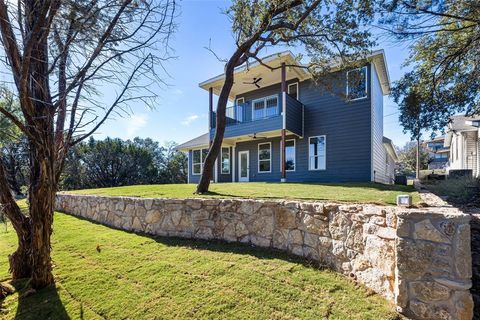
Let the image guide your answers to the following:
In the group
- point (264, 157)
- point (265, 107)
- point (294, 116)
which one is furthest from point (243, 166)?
point (294, 116)

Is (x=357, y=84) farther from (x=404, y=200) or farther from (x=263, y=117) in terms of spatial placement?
(x=404, y=200)

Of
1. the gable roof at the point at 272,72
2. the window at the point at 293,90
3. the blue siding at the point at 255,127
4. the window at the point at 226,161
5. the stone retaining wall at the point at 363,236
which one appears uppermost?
the gable roof at the point at 272,72

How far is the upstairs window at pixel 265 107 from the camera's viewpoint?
13.7 metres

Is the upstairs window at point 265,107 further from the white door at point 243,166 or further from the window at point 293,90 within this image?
the white door at point 243,166

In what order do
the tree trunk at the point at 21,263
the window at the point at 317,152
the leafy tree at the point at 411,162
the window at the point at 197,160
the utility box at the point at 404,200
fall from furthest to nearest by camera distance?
the leafy tree at the point at 411,162, the window at the point at 197,160, the window at the point at 317,152, the tree trunk at the point at 21,263, the utility box at the point at 404,200

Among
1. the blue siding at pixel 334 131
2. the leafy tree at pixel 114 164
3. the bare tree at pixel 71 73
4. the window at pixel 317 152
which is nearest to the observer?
the bare tree at pixel 71 73

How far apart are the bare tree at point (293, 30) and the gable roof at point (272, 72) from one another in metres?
1.15

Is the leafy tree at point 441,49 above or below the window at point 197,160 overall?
above

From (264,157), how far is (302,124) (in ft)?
9.29

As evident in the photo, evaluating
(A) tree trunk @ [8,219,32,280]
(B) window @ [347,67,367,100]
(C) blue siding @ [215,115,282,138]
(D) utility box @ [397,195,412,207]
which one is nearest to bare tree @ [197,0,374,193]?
(B) window @ [347,67,367,100]

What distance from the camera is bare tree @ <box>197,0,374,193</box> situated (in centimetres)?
723

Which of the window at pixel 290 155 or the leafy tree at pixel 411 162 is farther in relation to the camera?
the leafy tree at pixel 411 162

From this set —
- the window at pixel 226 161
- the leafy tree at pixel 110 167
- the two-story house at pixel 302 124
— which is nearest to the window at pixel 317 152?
the two-story house at pixel 302 124

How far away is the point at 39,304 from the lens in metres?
3.25
